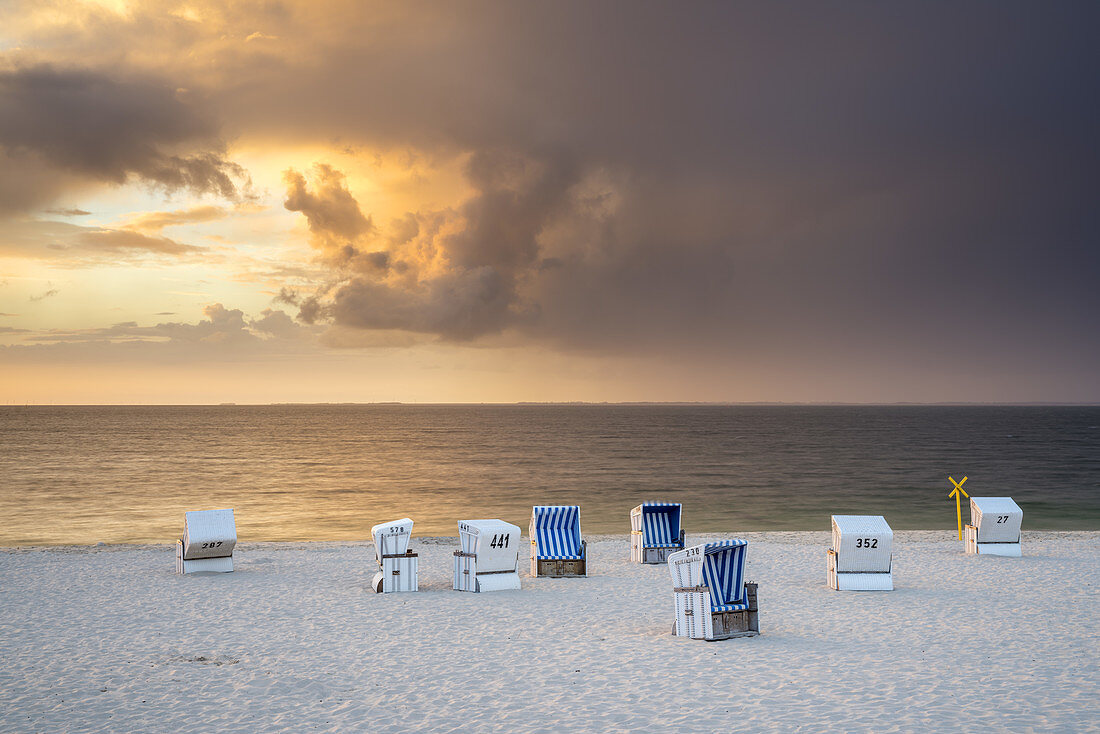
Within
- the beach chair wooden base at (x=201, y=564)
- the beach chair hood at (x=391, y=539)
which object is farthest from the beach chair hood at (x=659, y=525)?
the beach chair wooden base at (x=201, y=564)

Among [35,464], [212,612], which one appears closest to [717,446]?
[35,464]

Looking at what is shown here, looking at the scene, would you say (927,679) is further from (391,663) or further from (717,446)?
(717,446)

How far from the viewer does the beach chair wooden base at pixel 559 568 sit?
18.1 meters

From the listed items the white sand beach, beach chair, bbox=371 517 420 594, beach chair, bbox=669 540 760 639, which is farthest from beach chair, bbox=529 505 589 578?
beach chair, bbox=669 540 760 639

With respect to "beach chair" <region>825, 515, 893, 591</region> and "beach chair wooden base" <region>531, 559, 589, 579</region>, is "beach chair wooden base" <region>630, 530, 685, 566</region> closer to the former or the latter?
"beach chair wooden base" <region>531, 559, 589, 579</region>

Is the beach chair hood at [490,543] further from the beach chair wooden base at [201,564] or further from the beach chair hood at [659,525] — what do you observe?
the beach chair wooden base at [201,564]

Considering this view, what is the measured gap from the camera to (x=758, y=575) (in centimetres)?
1822

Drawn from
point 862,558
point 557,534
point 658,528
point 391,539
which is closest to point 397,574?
point 391,539

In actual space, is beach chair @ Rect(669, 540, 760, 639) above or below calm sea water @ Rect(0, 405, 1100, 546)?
below

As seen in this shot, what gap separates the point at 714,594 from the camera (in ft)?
39.7

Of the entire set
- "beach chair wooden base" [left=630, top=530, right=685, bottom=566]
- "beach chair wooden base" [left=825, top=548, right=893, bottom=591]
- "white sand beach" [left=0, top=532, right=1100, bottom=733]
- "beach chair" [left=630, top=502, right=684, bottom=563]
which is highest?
"beach chair" [left=630, top=502, right=684, bottom=563]

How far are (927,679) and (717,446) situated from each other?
9823cm

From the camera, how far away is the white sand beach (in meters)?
8.46

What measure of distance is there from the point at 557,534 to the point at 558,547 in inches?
→ 11.3
